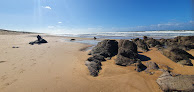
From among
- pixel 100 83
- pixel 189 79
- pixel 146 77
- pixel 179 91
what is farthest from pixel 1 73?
pixel 189 79

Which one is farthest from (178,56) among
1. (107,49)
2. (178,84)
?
(107,49)

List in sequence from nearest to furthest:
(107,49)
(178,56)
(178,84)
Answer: (178,84), (178,56), (107,49)

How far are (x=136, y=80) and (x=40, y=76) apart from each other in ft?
15.0

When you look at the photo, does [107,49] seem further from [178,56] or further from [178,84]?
[178,84]

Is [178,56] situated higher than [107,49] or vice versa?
[107,49]

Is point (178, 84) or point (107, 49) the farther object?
point (107, 49)

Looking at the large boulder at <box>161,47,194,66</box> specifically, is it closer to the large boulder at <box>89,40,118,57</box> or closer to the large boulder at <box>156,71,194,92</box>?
the large boulder at <box>156,71,194,92</box>

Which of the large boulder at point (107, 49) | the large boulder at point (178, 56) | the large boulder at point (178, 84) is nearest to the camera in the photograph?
the large boulder at point (178, 84)

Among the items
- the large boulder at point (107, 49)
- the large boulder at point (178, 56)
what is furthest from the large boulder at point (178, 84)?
the large boulder at point (107, 49)

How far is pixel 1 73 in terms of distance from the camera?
13.4 feet

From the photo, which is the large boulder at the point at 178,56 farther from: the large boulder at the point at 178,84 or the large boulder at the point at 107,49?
the large boulder at the point at 107,49

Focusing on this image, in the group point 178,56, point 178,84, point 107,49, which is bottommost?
point 178,84

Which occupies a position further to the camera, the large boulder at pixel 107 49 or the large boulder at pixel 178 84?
the large boulder at pixel 107 49

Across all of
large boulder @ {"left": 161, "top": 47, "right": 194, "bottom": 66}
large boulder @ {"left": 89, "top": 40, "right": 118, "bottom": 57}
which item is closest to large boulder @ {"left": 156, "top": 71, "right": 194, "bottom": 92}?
large boulder @ {"left": 161, "top": 47, "right": 194, "bottom": 66}
